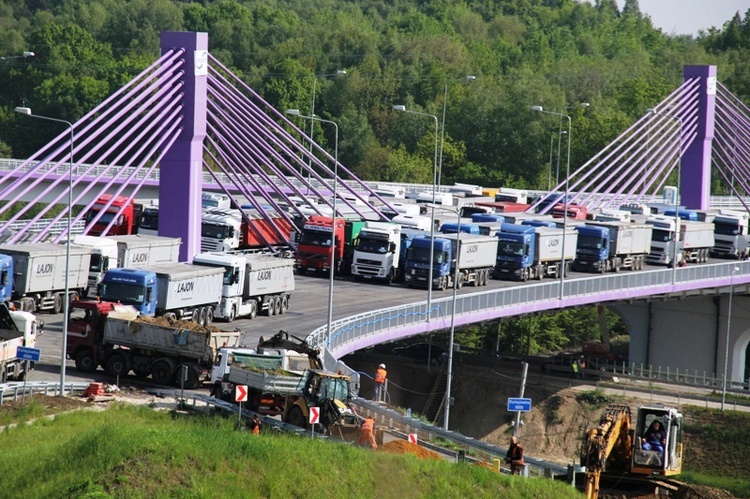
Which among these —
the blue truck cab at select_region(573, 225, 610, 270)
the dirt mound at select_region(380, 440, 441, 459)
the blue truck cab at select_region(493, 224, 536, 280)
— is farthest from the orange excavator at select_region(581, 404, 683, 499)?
the blue truck cab at select_region(573, 225, 610, 270)

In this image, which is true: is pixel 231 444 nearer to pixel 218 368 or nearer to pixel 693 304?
pixel 218 368

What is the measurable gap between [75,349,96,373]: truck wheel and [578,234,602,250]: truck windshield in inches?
1581

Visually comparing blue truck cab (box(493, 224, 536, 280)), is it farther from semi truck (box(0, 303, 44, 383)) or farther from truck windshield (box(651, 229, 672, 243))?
semi truck (box(0, 303, 44, 383))

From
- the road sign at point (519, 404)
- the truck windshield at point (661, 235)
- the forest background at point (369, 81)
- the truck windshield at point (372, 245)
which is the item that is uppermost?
the forest background at point (369, 81)

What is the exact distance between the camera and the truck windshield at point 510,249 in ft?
242

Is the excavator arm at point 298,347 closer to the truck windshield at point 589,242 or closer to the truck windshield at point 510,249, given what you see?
the truck windshield at point 510,249

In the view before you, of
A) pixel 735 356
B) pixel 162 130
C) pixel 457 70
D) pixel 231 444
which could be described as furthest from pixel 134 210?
pixel 457 70

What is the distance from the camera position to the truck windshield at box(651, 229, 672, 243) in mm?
85875

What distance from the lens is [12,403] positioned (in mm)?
37812

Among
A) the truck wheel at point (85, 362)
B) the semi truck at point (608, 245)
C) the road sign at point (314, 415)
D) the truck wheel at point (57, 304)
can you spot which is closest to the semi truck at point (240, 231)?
the semi truck at point (608, 245)

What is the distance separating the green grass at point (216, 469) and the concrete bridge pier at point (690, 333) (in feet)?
186

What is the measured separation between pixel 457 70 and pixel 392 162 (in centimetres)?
3014

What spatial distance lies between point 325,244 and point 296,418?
105 ft

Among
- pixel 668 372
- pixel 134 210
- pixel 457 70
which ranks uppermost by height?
pixel 457 70
